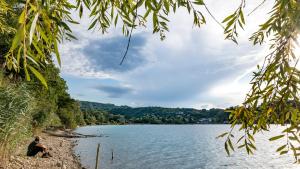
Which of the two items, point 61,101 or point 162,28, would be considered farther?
point 61,101

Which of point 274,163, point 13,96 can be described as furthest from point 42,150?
point 274,163

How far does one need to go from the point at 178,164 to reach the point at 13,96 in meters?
30.1

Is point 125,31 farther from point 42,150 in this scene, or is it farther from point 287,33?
point 42,150

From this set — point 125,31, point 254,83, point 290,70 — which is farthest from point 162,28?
point 290,70

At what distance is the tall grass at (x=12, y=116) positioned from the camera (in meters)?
13.2

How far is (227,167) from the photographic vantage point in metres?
39.4

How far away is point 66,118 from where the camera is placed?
304 ft

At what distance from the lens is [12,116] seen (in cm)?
1328

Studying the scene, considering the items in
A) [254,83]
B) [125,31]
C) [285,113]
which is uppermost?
[125,31]

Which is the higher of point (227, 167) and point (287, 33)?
point (287, 33)

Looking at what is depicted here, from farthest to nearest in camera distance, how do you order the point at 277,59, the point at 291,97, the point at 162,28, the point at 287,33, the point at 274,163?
the point at 274,163
the point at 162,28
the point at 291,97
the point at 277,59
the point at 287,33

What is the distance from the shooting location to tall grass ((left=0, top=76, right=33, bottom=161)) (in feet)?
43.2

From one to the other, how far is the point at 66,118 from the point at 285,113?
9348cm

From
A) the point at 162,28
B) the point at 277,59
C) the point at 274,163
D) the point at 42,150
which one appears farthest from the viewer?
the point at 274,163
